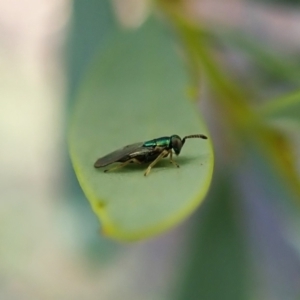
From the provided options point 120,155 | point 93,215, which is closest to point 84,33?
point 93,215

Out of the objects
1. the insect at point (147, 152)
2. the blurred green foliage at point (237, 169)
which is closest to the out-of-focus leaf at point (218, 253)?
the blurred green foliage at point (237, 169)

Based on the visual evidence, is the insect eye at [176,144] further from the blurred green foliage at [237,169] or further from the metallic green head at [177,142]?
the blurred green foliage at [237,169]

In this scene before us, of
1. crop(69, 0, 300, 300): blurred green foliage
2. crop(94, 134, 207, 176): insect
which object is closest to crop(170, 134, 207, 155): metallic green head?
crop(94, 134, 207, 176): insect

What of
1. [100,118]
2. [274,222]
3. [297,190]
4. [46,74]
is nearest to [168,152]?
[100,118]

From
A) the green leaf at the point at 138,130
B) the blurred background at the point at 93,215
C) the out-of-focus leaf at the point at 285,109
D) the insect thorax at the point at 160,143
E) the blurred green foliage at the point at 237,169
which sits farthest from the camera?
the blurred background at the point at 93,215

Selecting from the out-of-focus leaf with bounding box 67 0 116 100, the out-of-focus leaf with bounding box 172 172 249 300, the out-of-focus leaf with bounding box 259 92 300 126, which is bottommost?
the out-of-focus leaf with bounding box 172 172 249 300

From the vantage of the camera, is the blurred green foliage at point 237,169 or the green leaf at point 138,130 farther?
the blurred green foliage at point 237,169

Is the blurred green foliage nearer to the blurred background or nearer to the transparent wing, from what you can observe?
the blurred background
